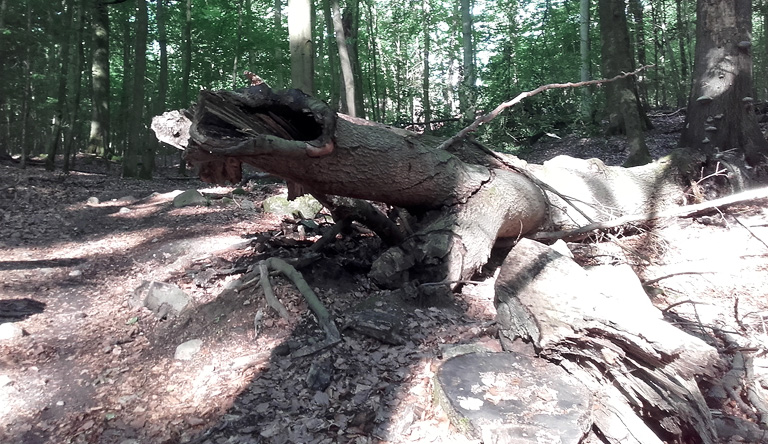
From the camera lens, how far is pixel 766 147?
5.99 metres

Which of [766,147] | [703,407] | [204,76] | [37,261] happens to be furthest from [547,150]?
[204,76]

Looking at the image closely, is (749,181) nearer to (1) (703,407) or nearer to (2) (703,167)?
(2) (703,167)

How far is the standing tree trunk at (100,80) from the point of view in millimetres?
14648

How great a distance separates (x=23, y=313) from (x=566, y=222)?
564 cm

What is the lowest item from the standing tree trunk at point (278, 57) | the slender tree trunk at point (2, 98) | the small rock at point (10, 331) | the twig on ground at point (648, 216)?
the small rock at point (10, 331)

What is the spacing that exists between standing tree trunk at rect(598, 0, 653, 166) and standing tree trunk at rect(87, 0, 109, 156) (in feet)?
48.1

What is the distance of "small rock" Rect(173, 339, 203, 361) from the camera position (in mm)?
3377

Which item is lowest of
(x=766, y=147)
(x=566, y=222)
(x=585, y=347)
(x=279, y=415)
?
(x=279, y=415)

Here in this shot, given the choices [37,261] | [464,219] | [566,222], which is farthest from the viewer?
[37,261]

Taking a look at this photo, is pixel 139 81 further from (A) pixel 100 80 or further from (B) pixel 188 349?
(B) pixel 188 349

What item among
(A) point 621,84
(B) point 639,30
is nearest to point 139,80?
(A) point 621,84

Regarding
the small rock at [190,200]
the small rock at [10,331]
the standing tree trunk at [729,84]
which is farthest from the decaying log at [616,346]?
the small rock at [190,200]

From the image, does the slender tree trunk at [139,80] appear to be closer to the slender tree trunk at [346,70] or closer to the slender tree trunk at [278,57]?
the slender tree trunk at [346,70]

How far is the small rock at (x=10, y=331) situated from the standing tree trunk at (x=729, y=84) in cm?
814
